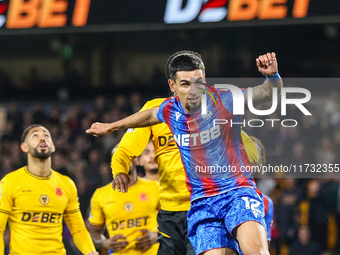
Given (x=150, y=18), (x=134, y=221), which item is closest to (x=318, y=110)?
(x=150, y=18)

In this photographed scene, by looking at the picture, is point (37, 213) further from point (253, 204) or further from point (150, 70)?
point (150, 70)

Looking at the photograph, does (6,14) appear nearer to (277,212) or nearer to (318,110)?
(277,212)

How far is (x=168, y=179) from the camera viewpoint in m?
4.09

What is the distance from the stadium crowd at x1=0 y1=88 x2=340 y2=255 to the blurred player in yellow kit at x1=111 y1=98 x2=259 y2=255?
135 inches

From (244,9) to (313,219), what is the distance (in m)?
3.26

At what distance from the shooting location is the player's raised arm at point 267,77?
9.95ft

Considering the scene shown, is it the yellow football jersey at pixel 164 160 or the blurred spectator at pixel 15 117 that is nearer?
the yellow football jersey at pixel 164 160

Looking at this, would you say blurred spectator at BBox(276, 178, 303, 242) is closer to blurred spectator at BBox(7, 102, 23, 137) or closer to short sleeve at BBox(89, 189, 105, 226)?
short sleeve at BBox(89, 189, 105, 226)

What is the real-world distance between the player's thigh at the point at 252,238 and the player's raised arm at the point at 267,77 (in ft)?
2.52

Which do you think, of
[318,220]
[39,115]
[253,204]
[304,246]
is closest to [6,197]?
[253,204]

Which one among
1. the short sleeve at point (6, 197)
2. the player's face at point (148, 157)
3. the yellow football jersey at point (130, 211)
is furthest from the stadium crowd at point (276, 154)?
the short sleeve at point (6, 197)

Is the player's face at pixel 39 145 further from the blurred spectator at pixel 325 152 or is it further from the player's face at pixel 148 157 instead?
the blurred spectator at pixel 325 152

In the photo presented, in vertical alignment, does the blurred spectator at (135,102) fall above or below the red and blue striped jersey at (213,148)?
above

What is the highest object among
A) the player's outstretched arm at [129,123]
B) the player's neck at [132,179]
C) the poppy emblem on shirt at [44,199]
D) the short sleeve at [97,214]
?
the player's outstretched arm at [129,123]
